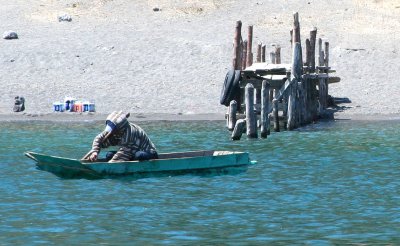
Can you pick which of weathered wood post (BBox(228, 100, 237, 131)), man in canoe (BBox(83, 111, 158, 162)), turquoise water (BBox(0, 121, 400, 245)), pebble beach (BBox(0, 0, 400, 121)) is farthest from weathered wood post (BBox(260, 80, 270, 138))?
man in canoe (BBox(83, 111, 158, 162))

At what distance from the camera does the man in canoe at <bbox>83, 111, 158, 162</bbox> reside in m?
26.8

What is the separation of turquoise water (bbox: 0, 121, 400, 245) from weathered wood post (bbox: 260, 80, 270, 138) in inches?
22.8

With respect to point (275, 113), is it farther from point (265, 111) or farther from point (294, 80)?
point (294, 80)

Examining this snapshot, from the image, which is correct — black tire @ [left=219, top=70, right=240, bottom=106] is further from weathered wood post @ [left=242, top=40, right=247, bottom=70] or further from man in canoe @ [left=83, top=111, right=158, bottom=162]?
man in canoe @ [left=83, top=111, right=158, bottom=162]

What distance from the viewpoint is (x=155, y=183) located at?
26625 millimetres

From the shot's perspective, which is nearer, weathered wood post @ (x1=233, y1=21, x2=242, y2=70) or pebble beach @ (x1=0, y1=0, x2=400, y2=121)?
weathered wood post @ (x1=233, y1=21, x2=242, y2=70)

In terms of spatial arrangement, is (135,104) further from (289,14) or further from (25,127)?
(289,14)

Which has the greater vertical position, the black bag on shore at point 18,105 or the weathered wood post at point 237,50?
the weathered wood post at point 237,50

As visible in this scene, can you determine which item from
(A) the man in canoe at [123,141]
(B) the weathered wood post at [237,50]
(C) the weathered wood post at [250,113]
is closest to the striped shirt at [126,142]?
(A) the man in canoe at [123,141]

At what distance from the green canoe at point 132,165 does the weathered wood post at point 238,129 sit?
699 cm

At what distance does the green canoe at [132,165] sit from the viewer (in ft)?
88.4

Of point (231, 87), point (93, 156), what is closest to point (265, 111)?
point (231, 87)

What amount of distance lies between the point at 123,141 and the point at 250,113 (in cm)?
909

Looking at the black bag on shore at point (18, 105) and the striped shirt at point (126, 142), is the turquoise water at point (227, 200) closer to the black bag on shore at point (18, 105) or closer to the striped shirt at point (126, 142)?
the striped shirt at point (126, 142)
